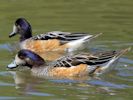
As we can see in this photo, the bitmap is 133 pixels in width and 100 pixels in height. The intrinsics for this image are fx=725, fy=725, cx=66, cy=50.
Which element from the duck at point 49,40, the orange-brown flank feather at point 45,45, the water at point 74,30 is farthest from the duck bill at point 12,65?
the orange-brown flank feather at point 45,45

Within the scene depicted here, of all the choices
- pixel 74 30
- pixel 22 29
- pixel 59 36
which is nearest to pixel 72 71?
pixel 59 36

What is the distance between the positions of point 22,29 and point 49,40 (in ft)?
3.20

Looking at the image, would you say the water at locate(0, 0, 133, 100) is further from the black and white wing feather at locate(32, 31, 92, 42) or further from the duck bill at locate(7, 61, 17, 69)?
the black and white wing feather at locate(32, 31, 92, 42)

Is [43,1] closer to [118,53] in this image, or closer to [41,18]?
[41,18]

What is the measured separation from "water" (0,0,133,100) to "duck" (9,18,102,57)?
0.28 meters

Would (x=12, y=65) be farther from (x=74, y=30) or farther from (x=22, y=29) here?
(x=74, y=30)

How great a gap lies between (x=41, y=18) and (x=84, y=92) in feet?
22.5

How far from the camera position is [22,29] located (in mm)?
17891

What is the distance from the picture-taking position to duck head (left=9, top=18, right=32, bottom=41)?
17656mm

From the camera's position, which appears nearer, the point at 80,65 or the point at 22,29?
the point at 80,65

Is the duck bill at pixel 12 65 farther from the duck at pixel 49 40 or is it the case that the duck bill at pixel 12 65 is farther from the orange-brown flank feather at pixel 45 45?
the orange-brown flank feather at pixel 45 45

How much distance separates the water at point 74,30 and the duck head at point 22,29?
0.83ft

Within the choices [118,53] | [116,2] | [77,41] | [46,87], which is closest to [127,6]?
[116,2]

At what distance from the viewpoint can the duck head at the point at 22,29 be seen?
17.7 metres
